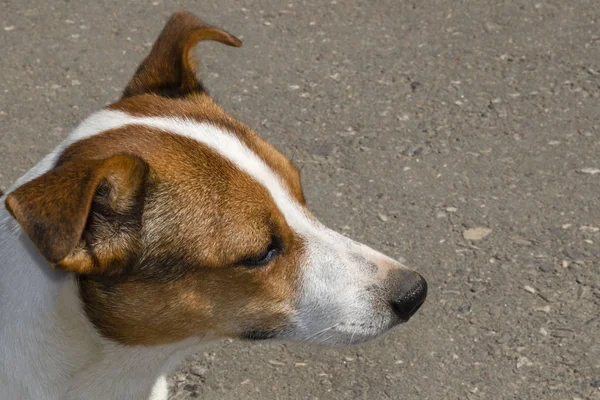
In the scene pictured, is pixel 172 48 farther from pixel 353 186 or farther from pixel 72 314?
pixel 353 186

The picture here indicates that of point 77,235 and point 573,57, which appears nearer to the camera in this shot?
point 77,235

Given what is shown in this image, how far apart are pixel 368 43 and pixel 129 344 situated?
3883mm

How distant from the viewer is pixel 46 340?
331 cm

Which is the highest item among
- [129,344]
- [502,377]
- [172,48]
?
[172,48]

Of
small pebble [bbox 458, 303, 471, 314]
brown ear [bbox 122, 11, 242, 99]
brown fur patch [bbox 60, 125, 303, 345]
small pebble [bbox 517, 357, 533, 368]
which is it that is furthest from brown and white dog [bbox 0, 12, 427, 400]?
small pebble [bbox 458, 303, 471, 314]

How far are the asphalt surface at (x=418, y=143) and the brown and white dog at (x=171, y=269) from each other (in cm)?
87

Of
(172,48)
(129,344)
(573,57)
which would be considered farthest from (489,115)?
(129,344)

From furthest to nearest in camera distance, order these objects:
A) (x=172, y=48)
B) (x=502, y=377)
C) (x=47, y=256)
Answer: (x=502, y=377) → (x=172, y=48) → (x=47, y=256)

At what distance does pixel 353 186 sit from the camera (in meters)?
5.66

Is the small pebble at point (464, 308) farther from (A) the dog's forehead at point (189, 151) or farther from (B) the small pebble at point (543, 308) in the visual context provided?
(A) the dog's forehead at point (189, 151)

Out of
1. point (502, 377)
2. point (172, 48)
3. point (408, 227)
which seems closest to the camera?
point (172, 48)

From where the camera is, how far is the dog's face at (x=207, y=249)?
3.27m

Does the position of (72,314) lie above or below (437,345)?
above

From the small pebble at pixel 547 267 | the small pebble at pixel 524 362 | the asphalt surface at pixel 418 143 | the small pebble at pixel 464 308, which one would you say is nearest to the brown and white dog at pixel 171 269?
the asphalt surface at pixel 418 143
